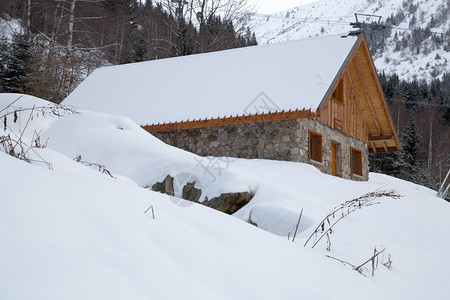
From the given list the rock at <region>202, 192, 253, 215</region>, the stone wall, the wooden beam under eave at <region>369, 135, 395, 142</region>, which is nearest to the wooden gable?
the wooden beam under eave at <region>369, 135, 395, 142</region>

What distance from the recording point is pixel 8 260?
1490 millimetres

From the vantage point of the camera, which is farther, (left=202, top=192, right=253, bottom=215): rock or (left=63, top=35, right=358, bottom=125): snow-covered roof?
(left=63, top=35, right=358, bottom=125): snow-covered roof

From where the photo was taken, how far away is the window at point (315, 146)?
12184 millimetres

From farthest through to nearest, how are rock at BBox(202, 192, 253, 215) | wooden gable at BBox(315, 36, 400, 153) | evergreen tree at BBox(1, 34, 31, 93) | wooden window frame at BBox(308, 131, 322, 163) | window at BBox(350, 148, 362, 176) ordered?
evergreen tree at BBox(1, 34, 31, 93) → window at BBox(350, 148, 362, 176) → wooden gable at BBox(315, 36, 400, 153) → wooden window frame at BBox(308, 131, 322, 163) → rock at BBox(202, 192, 253, 215)

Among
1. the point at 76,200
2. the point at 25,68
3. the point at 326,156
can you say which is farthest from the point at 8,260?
the point at 25,68

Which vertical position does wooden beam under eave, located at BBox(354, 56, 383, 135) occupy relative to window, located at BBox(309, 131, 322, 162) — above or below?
above

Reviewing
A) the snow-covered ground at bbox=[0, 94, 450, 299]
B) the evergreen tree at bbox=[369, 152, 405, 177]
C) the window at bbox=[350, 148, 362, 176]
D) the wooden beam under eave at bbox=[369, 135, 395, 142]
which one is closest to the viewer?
the snow-covered ground at bbox=[0, 94, 450, 299]

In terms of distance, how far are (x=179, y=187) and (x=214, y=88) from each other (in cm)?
724

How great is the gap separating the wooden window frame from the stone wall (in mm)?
137

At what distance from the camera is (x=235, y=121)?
11383 millimetres

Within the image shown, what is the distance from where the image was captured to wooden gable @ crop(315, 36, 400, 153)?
43.6 feet

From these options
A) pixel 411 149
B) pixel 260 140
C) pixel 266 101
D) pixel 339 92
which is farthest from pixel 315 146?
pixel 411 149

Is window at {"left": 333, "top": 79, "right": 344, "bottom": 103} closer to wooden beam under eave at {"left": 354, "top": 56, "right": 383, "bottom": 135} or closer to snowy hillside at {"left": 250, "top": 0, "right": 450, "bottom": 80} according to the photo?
wooden beam under eave at {"left": 354, "top": 56, "right": 383, "bottom": 135}

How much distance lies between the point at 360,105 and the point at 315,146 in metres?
3.87
